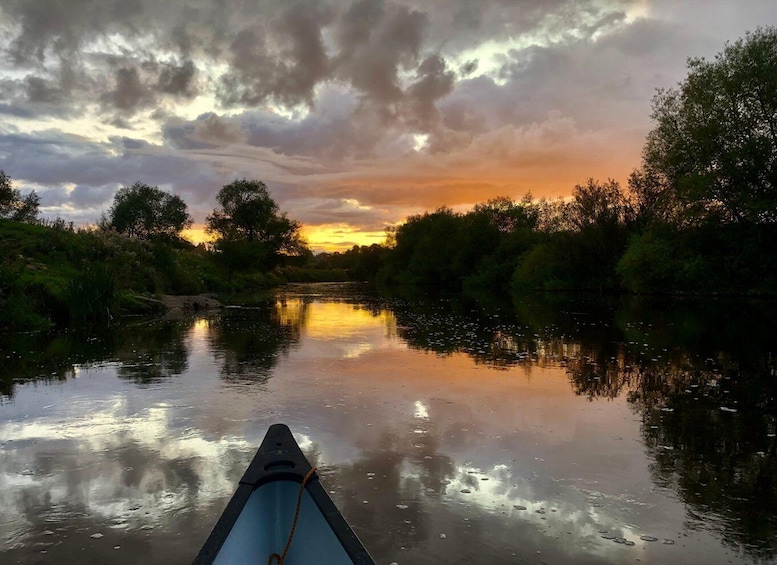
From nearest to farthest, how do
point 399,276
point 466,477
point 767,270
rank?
point 466,477 → point 767,270 → point 399,276

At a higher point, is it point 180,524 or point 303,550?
point 303,550

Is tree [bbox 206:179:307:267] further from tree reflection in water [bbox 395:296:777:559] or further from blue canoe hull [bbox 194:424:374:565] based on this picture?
blue canoe hull [bbox 194:424:374:565]

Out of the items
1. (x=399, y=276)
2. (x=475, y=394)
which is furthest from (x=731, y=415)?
(x=399, y=276)

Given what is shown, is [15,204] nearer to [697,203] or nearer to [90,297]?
[90,297]

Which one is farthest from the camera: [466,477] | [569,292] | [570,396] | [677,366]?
[569,292]

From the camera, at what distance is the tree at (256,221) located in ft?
270

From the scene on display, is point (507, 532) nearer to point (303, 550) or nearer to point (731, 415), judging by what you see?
point (303, 550)

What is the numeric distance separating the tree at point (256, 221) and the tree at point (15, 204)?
28010mm

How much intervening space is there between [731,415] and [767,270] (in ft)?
103

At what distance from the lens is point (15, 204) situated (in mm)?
50656

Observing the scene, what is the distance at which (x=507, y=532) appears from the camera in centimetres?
479

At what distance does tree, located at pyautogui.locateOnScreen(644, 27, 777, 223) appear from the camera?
30.9m

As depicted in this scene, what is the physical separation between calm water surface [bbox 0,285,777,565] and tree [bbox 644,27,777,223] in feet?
68.7

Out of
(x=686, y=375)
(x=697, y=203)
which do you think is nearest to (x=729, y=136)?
(x=697, y=203)
